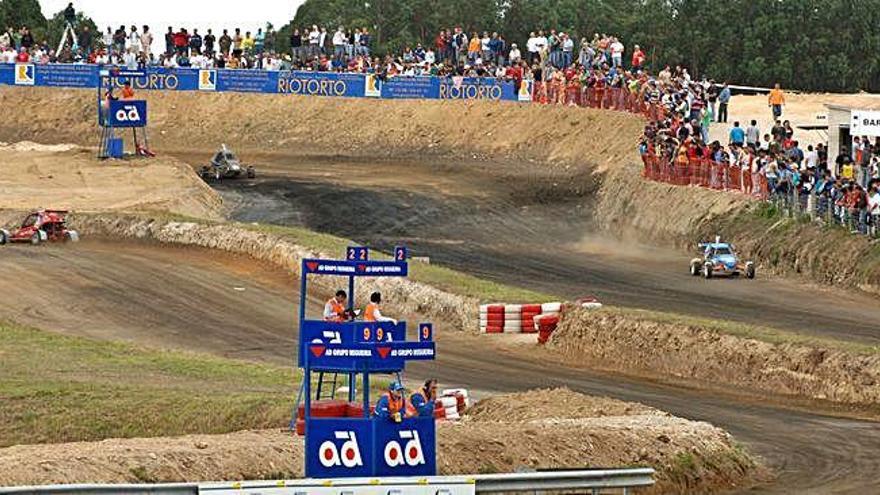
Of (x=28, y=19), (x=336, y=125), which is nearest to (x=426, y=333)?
(x=336, y=125)

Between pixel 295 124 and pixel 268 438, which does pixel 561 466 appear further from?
pixel 295 124

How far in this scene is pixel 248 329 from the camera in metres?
37.8

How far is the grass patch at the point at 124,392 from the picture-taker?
26234 mm

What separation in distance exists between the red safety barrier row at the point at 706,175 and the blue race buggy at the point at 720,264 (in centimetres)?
270

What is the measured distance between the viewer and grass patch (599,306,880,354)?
3162cm

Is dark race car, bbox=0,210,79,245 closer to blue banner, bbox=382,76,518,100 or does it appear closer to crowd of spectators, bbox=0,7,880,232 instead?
crowd of spectators, bbox=0,7,880,232

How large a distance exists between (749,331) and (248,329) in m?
10.4

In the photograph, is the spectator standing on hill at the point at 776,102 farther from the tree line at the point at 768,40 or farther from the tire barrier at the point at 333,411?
the tire barrier at the point at 333,411

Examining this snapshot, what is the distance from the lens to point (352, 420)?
62.7 ft

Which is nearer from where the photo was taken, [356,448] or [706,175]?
[356,448]

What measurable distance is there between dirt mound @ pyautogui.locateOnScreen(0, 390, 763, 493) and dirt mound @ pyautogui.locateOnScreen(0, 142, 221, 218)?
31852 mm

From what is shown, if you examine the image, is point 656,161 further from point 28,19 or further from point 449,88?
point 28,19

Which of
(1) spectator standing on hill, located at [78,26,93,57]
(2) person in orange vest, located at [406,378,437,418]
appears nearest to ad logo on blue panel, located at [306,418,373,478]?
(2) person in orange vest, located at [406,378,437,418]

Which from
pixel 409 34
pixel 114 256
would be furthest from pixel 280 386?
pixel 409 34
